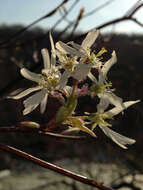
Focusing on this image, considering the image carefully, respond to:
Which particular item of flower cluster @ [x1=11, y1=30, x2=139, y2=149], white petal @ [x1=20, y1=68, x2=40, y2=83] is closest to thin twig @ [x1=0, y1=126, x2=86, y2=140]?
flower cluster @ [x1=11, y1=30, x2=139, y2=149]

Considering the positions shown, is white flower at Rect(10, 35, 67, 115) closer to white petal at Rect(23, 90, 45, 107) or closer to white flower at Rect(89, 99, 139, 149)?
white petal at Rect(23, 90, 45, 107)

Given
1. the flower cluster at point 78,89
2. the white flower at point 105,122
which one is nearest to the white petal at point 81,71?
the flower cluster at point 78,89

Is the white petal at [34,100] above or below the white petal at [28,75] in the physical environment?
below

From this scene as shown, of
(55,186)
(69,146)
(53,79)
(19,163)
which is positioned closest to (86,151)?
(69,146)

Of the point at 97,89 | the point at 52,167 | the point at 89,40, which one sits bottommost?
the point at 52,167

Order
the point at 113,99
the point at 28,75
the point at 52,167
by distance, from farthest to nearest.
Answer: the point at 28,75 → the point at 113,99 → the point at 52,167

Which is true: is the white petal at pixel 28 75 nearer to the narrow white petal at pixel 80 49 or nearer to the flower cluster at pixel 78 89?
the flower cluster at pixel 78 89

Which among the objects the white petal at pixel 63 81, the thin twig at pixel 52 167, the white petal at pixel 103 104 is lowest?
the thin twig at pixel 52 167

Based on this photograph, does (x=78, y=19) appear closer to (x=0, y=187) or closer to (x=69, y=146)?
(x=0, y=187)

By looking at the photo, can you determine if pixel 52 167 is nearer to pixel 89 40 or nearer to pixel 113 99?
pixel 113 99

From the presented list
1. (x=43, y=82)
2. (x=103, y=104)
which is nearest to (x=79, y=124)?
(x=103, y=104)

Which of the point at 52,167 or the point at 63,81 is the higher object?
the point at 63,81

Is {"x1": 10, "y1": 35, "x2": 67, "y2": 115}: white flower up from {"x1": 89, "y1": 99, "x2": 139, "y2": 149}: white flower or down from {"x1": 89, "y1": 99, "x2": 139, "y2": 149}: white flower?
up
